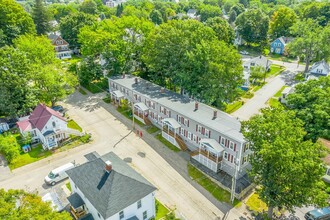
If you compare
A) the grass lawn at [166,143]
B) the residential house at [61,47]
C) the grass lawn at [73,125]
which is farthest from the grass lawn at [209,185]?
the residential house at [61,47]

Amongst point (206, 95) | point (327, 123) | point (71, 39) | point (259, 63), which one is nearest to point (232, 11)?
point (259, 63)

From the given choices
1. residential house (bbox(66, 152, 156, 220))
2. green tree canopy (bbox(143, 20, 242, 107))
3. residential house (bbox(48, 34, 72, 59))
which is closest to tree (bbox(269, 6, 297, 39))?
green tree canopy (bbox(143, 20, 242, 107))

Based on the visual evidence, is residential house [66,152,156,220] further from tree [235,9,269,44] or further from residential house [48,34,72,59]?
tree [235,9,269,44]

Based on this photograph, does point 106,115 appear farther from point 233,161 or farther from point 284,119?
point 284,119

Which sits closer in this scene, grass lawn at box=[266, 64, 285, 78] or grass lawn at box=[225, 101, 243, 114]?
grass lawn at box=[225, 101, 243, 114]

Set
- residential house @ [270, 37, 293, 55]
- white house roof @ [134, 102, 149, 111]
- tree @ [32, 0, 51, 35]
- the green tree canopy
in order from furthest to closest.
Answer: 1. residential house @ [270, 37, 293, 55]
2. tree @ [32, 0, 51, 35]
3. white house roof @ [134, 102, 149, 111]
4. the green tree canopy
